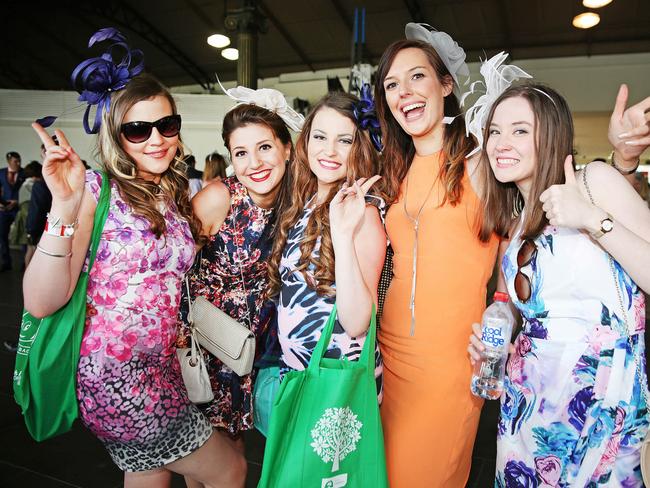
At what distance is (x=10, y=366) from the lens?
4465 millimetres

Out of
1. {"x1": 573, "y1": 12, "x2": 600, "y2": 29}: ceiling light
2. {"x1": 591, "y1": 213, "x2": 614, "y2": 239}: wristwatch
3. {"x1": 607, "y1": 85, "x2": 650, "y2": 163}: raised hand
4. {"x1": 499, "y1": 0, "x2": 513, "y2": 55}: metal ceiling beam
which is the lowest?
{"x1": 591, "y1": 213, "x2": 614, "y2": 239}: wristwatch

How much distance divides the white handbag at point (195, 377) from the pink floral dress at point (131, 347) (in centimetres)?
26

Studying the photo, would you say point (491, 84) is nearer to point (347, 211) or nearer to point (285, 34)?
point (347, 211)

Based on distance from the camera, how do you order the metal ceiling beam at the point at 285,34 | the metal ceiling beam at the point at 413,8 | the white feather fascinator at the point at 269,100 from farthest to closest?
the metal ceiling beam at the point at 285,34 < the metal ceiling beam at the point at 413,8 < the white feather fascinator at the point at 269,100

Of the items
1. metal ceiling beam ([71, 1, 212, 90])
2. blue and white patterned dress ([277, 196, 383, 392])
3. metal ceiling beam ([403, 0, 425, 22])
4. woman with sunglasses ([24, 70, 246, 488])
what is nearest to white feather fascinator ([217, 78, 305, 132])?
woman with sunglasses ([24, 70, 246, 488])

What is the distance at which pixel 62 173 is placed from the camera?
157 centimetres

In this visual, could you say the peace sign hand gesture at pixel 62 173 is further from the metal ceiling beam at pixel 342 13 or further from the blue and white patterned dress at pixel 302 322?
the metal ceiling beam at pixel 342 13

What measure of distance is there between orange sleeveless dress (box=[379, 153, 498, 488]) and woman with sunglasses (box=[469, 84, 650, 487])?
201 mm

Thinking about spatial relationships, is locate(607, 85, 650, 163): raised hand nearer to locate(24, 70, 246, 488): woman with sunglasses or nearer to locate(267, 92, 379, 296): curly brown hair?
locate(267, 92, 379, 296): curly brown hair

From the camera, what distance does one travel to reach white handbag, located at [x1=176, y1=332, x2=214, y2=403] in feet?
6.65

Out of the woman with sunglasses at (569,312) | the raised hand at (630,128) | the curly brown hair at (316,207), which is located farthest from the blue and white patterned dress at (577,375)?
the curly brown hair at (316,207)

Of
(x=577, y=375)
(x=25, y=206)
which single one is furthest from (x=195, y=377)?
(x=25, y=206)

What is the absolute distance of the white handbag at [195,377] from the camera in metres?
2.03

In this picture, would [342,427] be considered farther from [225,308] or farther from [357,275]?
[225,308]
